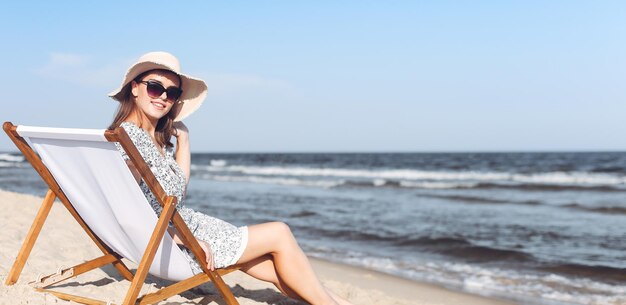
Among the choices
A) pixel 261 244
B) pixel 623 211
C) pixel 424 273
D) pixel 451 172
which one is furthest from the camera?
pixel 451 172

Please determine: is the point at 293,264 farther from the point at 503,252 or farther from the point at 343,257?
the point at 503,252

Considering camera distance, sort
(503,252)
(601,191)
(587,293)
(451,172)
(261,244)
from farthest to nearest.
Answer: (451,172) → (601,191) → (503,252) → (587,293) → (261,244)

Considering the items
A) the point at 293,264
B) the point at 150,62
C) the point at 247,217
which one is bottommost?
the point at 247,217

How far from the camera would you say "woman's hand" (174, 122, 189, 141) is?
339 cm

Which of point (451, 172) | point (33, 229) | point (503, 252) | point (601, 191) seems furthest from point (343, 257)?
point (451, 172)

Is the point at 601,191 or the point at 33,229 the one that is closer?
the point at 33,229

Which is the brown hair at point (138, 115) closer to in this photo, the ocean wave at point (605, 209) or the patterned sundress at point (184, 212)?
the patterned sundress at point (184, 212)

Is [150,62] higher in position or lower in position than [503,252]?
higher

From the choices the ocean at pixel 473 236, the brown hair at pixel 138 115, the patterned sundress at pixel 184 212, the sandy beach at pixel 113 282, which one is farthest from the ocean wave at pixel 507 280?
the brown hair at pixel 138 115

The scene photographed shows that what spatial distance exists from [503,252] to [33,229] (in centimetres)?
531

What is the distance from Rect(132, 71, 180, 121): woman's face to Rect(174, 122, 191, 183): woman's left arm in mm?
201

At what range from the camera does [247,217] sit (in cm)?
1023

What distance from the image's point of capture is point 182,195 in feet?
10.3

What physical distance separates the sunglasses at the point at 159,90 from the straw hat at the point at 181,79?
3.2 inches
